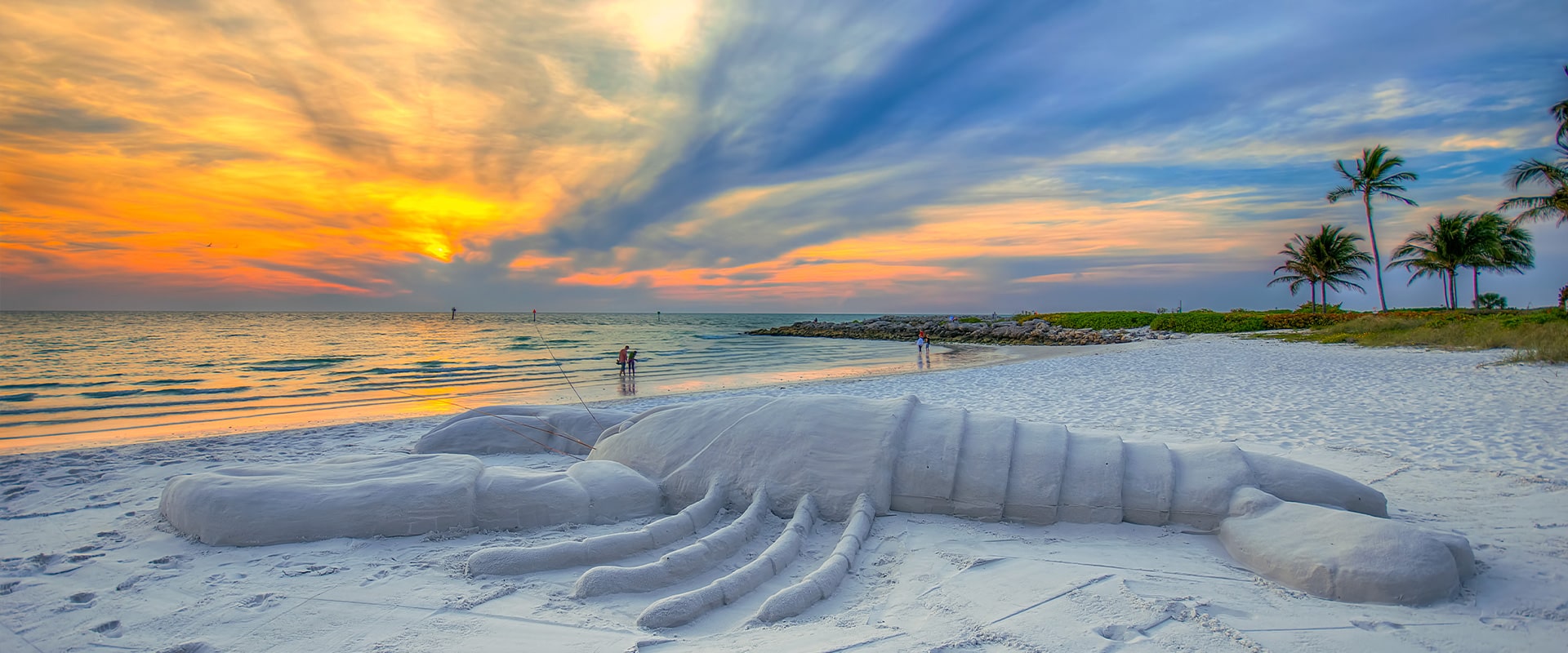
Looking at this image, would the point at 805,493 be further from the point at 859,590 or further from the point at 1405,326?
the point at 1405,326

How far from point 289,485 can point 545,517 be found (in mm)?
1568

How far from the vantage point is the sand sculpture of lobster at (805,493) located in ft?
11.6

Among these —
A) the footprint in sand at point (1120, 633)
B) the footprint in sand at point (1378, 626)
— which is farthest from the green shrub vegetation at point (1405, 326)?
the footprint in sand at point (1120, 633)

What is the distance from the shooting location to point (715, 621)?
3070 mm

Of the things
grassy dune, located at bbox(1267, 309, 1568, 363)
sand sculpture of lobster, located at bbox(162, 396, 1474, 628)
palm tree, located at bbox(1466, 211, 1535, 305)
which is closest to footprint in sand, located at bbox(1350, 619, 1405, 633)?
sand sculpture of lobster, located at bbox(162, 396, 1474, 628)

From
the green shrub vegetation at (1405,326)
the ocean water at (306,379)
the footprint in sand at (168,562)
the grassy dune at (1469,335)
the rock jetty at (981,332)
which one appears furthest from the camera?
the rock jetty at (981,332)

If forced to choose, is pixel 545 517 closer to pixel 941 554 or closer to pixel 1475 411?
pixel 941 554

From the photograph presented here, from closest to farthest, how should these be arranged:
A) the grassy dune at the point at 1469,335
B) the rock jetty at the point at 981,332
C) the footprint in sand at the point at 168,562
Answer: the footprint in sand at the point at 168,562, the grassy dune at the point at 1469,335, the rock jetty at the point at 981,332

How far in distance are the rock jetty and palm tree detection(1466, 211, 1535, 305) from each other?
1849 centimetres

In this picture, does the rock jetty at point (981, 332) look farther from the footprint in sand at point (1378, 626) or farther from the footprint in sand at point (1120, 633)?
the footprint in sand at point (1120, 633)

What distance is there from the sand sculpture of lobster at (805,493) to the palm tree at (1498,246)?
48751mm

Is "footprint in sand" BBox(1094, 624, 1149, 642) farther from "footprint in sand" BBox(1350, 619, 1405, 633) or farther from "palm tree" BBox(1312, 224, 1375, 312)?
"palm tree" BBox(1312, 224, 1375, 312)

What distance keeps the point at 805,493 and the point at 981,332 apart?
40.3m

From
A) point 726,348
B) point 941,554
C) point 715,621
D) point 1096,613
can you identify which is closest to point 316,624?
point 715,621
